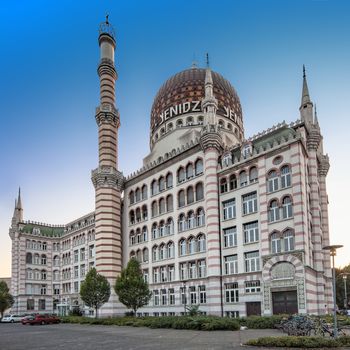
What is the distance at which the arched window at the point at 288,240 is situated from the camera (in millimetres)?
40594

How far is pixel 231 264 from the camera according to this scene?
1817 inches

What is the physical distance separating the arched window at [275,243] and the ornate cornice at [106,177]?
26.8 m

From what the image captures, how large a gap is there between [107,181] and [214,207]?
19.2 meters

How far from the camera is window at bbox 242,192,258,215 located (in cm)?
4480

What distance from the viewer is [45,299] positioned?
90125mm

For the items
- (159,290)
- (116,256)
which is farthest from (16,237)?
(159,290)

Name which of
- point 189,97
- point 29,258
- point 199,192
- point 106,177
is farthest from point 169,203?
point 29,258

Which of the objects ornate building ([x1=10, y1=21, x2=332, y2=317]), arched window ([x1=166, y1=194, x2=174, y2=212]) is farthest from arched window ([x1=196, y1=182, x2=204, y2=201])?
arched window ([x1=166, y1=194, x2=174, y2=212])

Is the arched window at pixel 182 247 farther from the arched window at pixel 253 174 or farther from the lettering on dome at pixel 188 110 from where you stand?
the lettering on dome at pixel 188 110

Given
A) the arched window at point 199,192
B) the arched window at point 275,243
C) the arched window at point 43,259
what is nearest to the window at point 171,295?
the arched window at point 199,192

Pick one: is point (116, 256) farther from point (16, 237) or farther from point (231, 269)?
point (16, 237)

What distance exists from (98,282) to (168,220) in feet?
38.6

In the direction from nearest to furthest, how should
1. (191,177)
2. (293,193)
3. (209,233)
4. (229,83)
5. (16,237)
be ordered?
(293,193)
(209,233)
(191,177)
(229,83)
(16,237)

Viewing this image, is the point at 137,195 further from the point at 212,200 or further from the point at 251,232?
the point at 251,232
